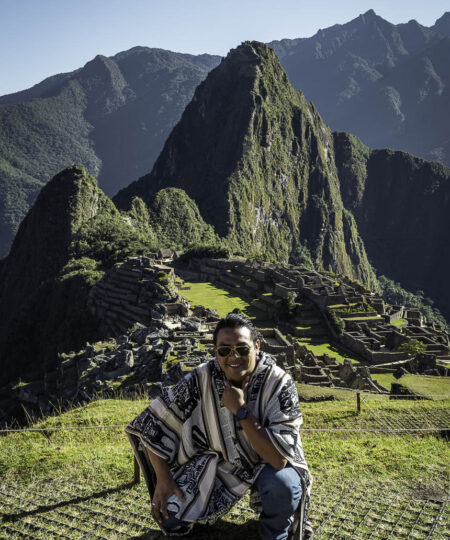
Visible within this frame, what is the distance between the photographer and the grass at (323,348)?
102 ft

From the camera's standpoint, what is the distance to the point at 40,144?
522 feet

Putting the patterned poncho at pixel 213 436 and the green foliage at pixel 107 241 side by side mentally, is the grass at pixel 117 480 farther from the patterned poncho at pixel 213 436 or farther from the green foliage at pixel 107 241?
the green foliage at pixel 107 241

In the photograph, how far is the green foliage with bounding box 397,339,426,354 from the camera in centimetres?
2934

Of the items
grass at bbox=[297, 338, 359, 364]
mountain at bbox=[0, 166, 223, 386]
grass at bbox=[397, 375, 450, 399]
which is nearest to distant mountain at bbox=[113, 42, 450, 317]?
mountain at bbox=[0, 166, 223, 386]

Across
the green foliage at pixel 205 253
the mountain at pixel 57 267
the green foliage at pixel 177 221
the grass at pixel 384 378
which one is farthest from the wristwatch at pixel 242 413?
the green foliage at pixel 177 221

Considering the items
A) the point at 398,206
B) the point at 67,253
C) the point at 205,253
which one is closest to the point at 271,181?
the point at 67,253

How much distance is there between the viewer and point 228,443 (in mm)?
3512

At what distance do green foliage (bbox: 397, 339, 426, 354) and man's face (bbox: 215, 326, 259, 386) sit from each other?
2796cm

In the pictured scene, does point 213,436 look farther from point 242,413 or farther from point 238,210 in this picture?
point 238,210

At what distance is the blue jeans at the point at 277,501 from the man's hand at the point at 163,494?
0.56m

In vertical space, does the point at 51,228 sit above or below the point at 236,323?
above

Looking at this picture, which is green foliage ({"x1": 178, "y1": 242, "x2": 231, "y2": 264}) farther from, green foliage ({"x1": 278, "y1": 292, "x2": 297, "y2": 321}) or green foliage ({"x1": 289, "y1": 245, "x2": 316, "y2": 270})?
green foliage ({"x1": 289, "y1": 245, "x2": 316, "y2": 270})

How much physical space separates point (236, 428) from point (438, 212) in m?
178

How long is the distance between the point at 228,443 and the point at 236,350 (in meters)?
0.64
